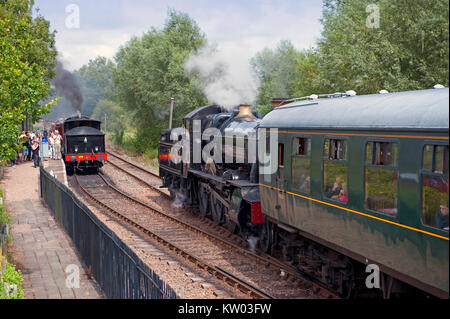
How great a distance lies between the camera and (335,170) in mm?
7645

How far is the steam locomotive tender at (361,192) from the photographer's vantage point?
18.3ft

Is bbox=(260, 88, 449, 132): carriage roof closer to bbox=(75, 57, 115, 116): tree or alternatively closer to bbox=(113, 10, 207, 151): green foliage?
bbox=(113, 10, 207, 151): green foliage

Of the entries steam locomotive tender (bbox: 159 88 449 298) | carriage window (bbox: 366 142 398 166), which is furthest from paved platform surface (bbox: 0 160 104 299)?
carriage window (bbox: 366 142 398 166)

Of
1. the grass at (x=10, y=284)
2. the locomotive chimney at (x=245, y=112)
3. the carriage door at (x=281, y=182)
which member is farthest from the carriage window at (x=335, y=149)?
the locomotive chimney at (x=245, y=112)

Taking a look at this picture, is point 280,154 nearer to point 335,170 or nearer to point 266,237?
point 335,170

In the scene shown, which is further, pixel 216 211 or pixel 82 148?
pixel 82 148

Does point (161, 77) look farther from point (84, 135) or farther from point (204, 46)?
point (84, 135)

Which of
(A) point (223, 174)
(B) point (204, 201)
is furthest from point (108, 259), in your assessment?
(B) point (204, 201)

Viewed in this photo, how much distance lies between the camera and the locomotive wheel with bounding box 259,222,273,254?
11.2 metres

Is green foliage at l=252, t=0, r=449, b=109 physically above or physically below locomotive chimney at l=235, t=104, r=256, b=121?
above

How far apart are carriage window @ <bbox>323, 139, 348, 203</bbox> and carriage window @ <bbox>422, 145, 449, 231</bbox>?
1.75 meters

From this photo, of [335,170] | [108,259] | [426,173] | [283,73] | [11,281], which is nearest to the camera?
[426,173]

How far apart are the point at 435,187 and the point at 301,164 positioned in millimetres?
3418

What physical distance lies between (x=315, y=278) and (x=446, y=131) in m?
4.82
